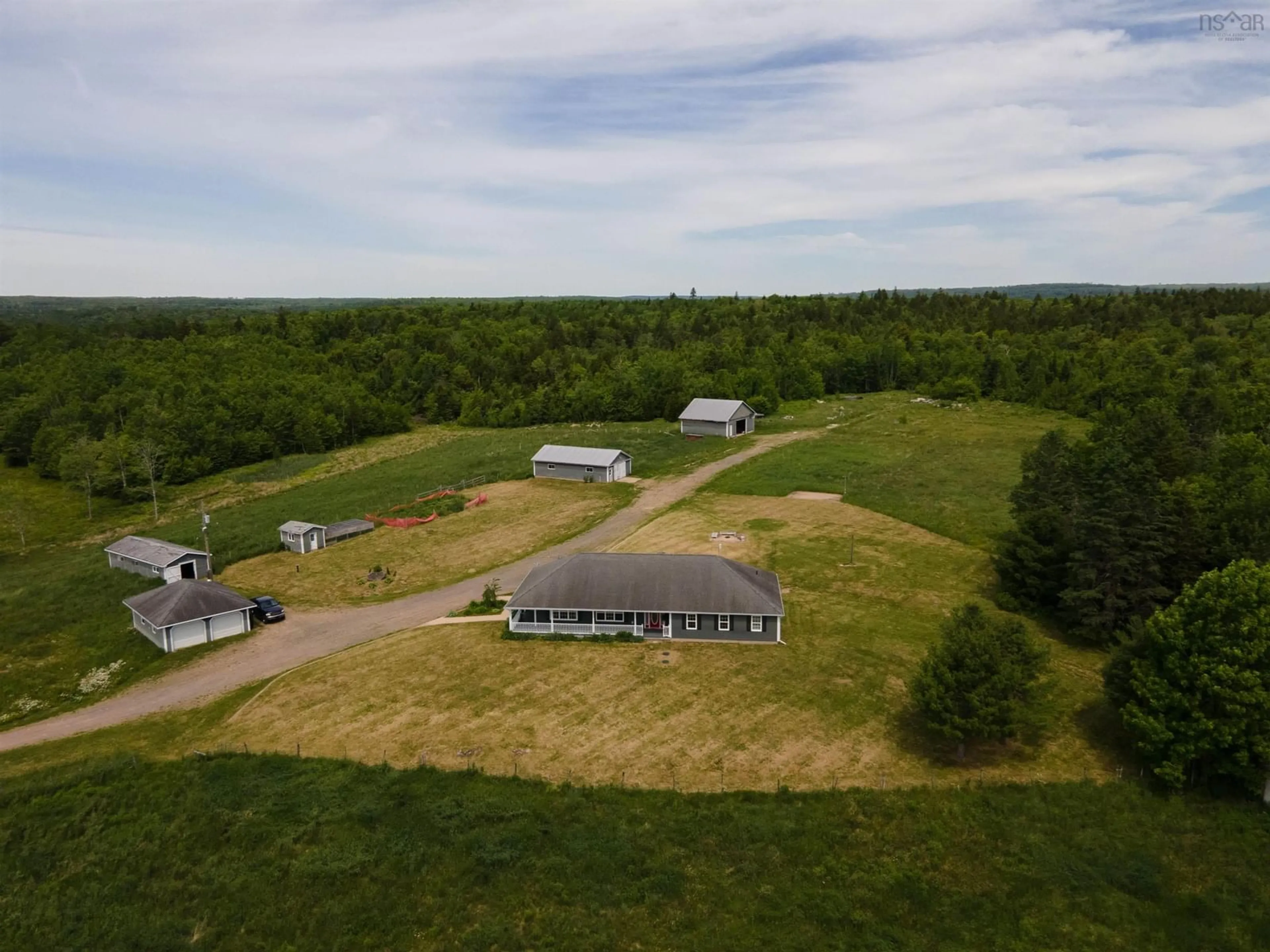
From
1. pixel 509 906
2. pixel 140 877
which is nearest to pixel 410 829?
pixel 509 906

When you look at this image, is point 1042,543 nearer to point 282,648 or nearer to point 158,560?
point 282,648

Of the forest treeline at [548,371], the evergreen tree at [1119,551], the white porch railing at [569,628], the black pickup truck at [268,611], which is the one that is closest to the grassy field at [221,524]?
the black pickup truck at [268,611]

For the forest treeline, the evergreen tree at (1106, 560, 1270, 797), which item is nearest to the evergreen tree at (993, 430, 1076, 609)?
the evergreen tree at (1106, 560, 1270, 797)

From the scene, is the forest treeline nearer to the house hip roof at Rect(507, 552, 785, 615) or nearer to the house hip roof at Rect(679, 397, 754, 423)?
the house hip roof at Rect(679, 397, 754, 423)

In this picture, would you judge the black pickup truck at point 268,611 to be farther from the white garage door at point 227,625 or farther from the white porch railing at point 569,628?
the white porch railing at point 569,628

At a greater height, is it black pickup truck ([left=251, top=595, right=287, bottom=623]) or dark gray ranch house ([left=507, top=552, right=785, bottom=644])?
dark gray ranch house ([left=507, top=552, right=785, bottom=644])

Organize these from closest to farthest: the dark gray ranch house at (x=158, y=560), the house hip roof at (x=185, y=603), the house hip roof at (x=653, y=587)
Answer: the house hip roof at (x=653, y=587), the house hip roof at (x=185, y=603), the dark gray ranch house at (x=158, y=560)

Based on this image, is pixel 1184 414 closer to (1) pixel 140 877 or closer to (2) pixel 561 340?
(1) pixel 140 877
